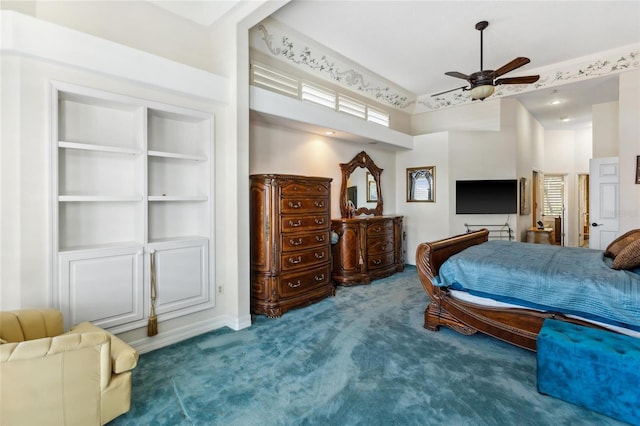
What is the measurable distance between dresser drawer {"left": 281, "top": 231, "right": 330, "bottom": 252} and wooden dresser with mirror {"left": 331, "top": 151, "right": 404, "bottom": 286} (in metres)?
0.75

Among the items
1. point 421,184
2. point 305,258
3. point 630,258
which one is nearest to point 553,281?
point 630,258

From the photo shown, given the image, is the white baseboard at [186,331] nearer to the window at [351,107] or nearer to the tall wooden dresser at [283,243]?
the tall wooden dresser at [283,243]

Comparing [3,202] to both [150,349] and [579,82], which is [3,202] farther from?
[579,82]

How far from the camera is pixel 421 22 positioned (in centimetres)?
368

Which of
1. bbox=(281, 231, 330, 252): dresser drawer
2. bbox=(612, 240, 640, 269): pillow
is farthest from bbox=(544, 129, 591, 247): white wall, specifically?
bbox=(281, 231, 330, 252): dresser drawer

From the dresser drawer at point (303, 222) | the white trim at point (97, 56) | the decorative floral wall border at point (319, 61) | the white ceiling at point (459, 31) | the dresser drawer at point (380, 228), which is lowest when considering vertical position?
the dresser drawer at point (380, 228)

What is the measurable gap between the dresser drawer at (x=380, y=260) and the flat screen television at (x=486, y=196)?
63.0 inches

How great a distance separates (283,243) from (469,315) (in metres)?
2.04

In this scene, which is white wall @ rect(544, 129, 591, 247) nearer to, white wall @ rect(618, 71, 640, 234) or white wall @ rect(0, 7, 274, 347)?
white wall @ rect(618, 71, 640, 234)

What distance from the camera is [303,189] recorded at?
382 centimetres

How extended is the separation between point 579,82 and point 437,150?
224cm

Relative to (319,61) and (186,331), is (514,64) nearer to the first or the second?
(319,61)

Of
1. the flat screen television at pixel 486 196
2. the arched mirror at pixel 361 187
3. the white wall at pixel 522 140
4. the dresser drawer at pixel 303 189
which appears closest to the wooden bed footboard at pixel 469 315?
the dresser drawer at pixel 303 189

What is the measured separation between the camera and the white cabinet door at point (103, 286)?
234 cm
